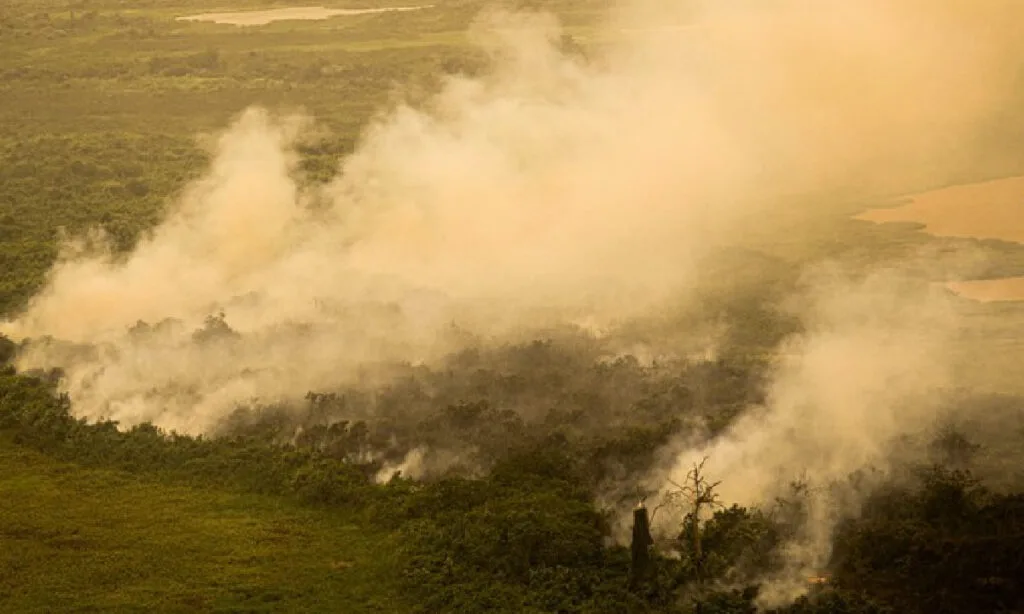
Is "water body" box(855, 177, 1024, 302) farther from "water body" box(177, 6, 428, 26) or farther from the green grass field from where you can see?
"water body" box(177, 6, 428, 26)

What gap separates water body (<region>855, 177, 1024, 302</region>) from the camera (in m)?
47.6

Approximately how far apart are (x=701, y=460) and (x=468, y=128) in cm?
2982

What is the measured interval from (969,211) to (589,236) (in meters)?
15.6

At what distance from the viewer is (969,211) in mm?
A: 50281

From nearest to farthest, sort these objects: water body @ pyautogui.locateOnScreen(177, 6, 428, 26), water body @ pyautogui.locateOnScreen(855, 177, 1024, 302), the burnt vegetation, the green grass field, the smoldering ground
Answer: the burnt vegetation, the green grass field, the smoldering ground, water body @ pyautogui.locateOnScreen(855, 177, 1024, 302), water body @ pyautogui.locateOnScreen(177, 6, 428, 26)

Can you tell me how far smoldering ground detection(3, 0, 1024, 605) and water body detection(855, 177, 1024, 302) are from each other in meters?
2.42

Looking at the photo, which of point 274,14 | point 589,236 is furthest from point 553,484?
point 274,14

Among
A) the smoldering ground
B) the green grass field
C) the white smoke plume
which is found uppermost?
the smoldering ground

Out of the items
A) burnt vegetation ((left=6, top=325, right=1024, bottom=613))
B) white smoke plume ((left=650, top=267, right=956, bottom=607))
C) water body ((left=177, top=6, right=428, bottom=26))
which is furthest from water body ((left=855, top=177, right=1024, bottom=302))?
water body ((left=177, top=6, right=428, bottom=26))

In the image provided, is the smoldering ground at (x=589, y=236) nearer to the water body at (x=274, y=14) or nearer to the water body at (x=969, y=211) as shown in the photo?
the water body at (x=969, y=211)

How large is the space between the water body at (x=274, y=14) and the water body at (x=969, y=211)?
60206 mm

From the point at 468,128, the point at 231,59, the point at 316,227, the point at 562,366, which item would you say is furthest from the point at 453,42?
the point at 562,366

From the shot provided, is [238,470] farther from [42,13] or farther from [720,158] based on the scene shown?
[42,13]

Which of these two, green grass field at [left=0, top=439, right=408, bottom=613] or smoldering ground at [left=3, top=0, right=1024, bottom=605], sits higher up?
smoldering ground at [left=3, top=0, right=1024, bottom=605]
